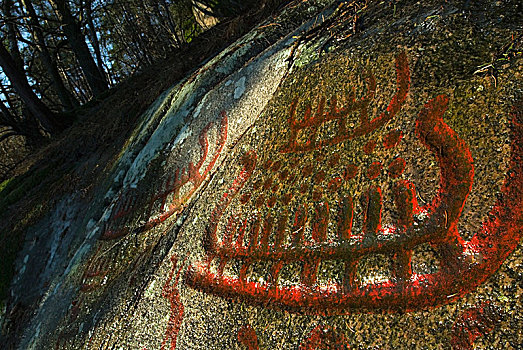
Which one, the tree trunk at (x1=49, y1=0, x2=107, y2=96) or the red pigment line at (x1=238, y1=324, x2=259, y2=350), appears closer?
the red pigment line at (x1=238, y1=324, x2=259, y2=350)

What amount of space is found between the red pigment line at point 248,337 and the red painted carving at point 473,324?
0.64 m

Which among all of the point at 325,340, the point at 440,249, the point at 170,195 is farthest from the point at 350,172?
the point at 170,195

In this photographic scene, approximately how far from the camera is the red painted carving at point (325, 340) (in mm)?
1107

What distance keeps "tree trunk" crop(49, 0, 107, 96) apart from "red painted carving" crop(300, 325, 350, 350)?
29.0 ft

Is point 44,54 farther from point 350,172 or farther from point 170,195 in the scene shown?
point 350,172

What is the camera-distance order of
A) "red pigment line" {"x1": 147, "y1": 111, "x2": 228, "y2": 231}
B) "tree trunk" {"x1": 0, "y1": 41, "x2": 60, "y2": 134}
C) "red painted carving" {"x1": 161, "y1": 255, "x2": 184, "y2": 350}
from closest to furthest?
1. "red painted carving" {"x1": 161, "y1": 255, "x2": 184, "y2": 350}
2. "red pigment line" {"x1": 147, "y1": 111, "x2": 228, "y2": 231}
3. "tree trunk" {"x1": 0, "y1": 41, "x2": 60, "y2": 134}

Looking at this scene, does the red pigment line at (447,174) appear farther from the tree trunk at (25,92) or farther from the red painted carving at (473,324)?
the tree trunk at (25,92)

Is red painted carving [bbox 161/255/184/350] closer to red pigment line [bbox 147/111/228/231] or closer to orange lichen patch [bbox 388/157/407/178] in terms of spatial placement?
red pigment line [bbox 147/111/228/231]

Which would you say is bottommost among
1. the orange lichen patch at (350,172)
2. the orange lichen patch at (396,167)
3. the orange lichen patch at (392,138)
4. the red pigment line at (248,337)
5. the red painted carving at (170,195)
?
the red pigment line at (248,337)

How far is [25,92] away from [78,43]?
1.89 meters

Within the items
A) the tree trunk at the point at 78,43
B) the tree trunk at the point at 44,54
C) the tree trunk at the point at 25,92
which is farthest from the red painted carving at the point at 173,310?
the tree trunk at the point at 44,54

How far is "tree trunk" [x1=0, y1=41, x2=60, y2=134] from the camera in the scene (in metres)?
7.30

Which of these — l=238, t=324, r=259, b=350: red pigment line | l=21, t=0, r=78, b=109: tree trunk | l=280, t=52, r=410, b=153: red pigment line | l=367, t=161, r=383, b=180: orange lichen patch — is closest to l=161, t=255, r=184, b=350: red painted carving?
l=238, t=324, r=259, b=350: red pigment line

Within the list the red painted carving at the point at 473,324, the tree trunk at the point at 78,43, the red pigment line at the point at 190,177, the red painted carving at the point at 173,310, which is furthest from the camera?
the tree trunk at the point at 78,43
